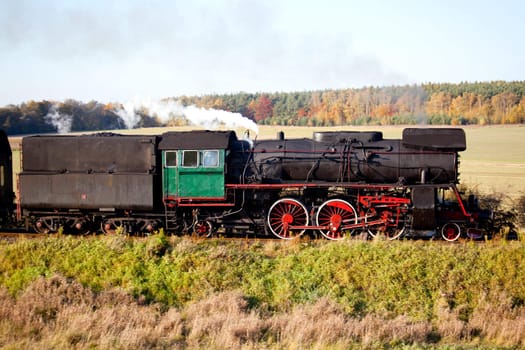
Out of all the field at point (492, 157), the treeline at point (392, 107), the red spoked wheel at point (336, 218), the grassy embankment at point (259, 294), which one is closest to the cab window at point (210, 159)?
the grassy embankment at point (259, 294)

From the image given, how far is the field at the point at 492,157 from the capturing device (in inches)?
1161

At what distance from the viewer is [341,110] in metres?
65.0

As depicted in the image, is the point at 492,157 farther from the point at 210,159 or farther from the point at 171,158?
the point at 171,158

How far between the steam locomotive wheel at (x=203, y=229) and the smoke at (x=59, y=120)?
4369cm

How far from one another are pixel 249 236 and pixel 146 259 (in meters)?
4.20

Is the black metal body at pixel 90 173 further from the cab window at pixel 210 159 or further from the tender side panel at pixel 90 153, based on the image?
the cab window at pixel 210 159

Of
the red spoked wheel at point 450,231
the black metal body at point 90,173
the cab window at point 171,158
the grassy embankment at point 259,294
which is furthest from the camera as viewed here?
the black metal body at point 90,173

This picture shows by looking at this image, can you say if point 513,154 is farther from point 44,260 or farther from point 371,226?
point 44,260

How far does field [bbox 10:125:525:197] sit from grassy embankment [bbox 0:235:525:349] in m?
10.9

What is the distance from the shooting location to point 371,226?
16.1m

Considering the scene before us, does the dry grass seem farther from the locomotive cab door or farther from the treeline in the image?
the treeline

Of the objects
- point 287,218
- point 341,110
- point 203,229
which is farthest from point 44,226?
point 341,110

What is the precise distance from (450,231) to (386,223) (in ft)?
6.84

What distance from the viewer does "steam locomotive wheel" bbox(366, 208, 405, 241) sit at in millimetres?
15891
